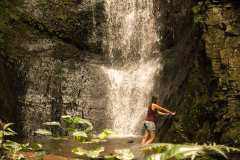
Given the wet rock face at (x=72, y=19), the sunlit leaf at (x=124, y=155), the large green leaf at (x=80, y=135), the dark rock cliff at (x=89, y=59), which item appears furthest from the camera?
the wet rock face at (x=72, y=19)

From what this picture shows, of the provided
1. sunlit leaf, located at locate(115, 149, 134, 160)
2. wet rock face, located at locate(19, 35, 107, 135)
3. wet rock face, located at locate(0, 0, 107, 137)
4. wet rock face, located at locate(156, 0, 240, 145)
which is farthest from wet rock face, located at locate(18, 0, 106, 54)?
sunlit leaf, located at locate(115, 149, 134, 160)

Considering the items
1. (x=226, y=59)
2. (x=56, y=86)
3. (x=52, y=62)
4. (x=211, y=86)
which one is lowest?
(x=56, y=86)

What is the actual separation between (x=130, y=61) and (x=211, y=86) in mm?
7921

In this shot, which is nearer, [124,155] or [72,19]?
[124,155]

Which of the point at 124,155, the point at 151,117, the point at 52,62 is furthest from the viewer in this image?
the point at 52,62

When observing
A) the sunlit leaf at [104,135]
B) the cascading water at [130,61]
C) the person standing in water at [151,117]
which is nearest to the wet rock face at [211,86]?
the person standing in water at [151,117]

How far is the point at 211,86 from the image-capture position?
11562mm

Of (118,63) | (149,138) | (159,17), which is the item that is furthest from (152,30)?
(149,138)

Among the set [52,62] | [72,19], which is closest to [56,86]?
[52,62]

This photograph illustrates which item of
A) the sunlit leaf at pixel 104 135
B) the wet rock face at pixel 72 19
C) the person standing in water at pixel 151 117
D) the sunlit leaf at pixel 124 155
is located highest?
the wet rock face at pixel 72 19

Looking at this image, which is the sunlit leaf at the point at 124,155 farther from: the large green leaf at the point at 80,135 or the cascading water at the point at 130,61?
the cascading water at the point at 130,61

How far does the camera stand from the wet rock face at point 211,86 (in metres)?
10.6

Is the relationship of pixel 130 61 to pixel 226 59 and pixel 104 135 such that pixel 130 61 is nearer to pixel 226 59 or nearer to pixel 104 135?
pixel 226 59

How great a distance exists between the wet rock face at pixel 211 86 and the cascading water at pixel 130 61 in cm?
294
